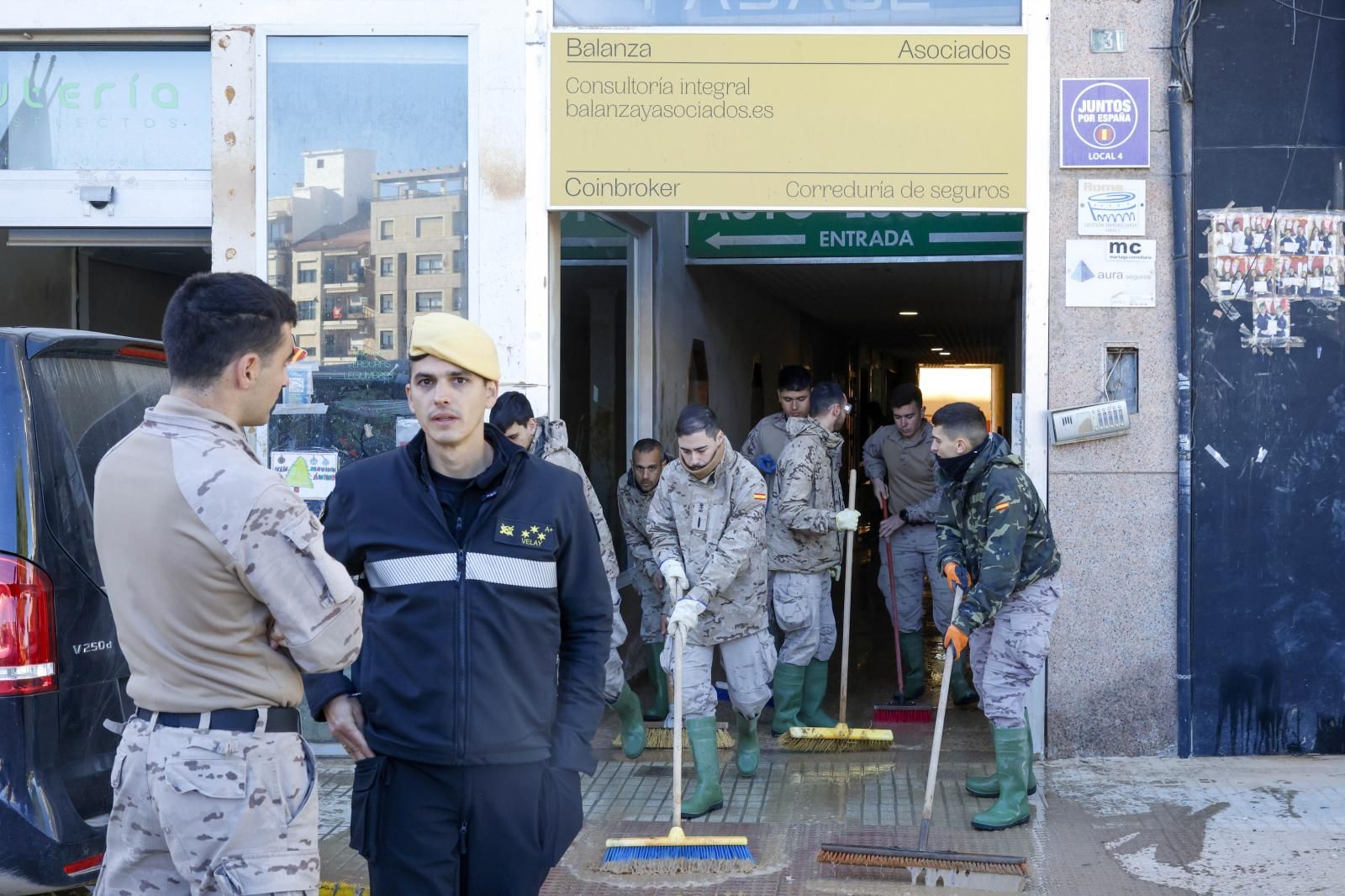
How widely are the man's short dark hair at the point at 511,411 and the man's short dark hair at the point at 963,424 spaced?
1.81m

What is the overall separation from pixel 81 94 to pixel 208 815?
5.71 metres

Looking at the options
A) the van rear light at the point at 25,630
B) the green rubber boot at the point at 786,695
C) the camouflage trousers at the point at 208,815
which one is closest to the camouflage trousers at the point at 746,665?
the green rubber boot at the point at 786,695

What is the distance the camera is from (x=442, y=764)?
302cm

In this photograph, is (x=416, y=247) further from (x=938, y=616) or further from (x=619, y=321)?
(x=938, y=616)

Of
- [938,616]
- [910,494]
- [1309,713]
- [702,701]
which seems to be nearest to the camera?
[702,701]

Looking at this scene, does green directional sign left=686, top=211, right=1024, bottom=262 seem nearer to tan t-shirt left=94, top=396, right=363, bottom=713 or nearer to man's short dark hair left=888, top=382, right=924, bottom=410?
man's short dark hair left=888, top=382, right=924, bottom=410

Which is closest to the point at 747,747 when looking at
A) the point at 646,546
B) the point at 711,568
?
the point at 711,568

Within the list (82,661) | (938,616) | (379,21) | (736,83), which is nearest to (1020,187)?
(736,83)

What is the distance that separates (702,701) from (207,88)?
13.6ft

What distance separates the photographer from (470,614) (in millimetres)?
3023

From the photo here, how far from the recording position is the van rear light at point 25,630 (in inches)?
148

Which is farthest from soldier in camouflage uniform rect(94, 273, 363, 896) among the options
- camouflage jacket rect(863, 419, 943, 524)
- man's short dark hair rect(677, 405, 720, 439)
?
camouflage jacket rect(863, 419, 943, 524)

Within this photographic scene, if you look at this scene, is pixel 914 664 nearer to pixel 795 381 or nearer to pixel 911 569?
pixel 911 569

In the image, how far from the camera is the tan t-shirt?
101 inches
